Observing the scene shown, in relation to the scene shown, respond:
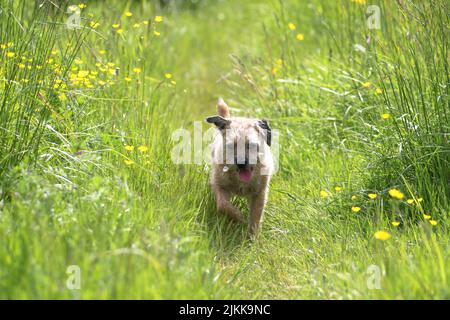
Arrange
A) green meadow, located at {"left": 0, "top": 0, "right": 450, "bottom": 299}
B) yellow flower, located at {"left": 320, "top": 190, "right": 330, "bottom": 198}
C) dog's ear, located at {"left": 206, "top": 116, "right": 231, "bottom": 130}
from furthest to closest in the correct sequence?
1. dog's ear, located at {"left": 206, "top": 116, "right": 231, "bottom": 130}
2. yellow flower, located at {"left": 320, "top": 190, "right": 330, "bottom": 198}
3. green meadow, located at {"left": 0, "top": 0, "right": 450, "bottom": 299}

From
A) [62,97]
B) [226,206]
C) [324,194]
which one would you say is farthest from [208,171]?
[62,97]

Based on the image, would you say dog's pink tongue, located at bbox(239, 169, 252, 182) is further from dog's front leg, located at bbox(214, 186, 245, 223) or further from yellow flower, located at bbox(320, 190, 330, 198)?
yellow flower, located at bbox(320, 190, 330, 198)

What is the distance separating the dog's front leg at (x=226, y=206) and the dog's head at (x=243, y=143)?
0.68 ft

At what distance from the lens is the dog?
6023 millimetres

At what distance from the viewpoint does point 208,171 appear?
6.79 m

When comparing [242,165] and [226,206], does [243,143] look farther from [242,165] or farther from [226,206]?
[226,206]

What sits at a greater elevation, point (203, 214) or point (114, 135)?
point (114, 135)

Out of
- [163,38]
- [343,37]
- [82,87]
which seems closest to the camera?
[82,87]

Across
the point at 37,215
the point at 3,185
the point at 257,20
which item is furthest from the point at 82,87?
the point at 257,20

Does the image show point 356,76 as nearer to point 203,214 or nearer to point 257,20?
point 203,214

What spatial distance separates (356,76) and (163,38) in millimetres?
3186

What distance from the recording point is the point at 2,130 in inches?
208

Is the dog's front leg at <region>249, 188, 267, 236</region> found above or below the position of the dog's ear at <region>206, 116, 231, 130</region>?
below

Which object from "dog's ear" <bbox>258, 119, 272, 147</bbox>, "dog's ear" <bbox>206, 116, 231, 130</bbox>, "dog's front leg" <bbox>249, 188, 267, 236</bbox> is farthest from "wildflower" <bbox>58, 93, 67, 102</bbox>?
"dog's front leg" <bbox>249, 188, 267, 236</bbox>
